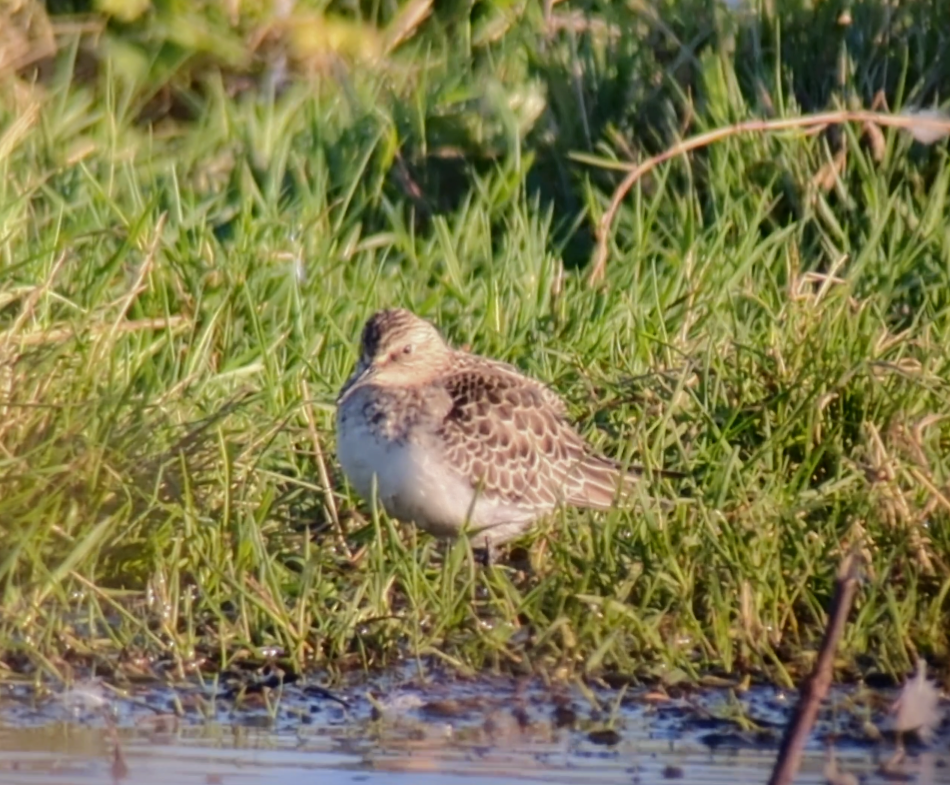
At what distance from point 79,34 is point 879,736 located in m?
5.93

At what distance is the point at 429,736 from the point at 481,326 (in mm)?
2505

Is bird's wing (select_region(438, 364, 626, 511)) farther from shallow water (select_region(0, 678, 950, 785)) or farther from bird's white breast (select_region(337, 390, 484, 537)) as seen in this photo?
shallow water (select_region(0, 678, 950, 785))

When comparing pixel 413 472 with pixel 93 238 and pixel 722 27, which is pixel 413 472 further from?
pixel 722 27

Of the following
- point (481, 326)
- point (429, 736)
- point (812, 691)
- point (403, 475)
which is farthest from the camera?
point (481, 326)

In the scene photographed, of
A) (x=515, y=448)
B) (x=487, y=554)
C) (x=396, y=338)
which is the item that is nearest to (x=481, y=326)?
(x=396, y=338)

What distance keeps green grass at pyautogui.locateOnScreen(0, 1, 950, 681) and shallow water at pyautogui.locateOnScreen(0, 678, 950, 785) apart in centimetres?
13

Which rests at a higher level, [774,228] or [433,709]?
[774,228]

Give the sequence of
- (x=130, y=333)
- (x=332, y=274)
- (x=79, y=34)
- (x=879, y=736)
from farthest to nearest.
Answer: (x=79, y=34) < (x=332, y=274) < (x=130, y=333) < (x=879, y=736)

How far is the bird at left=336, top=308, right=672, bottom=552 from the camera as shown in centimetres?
599

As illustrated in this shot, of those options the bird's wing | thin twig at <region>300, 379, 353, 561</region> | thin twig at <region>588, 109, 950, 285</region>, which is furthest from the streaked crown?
Result: thin twig at <region>588, 109, 950, 285</region>

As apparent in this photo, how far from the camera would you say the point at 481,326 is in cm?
726

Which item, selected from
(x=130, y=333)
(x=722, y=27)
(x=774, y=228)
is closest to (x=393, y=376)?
(x=130, y=333)

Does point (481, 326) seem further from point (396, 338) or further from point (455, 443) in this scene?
point (455, 443)

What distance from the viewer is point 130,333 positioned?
267 inches
